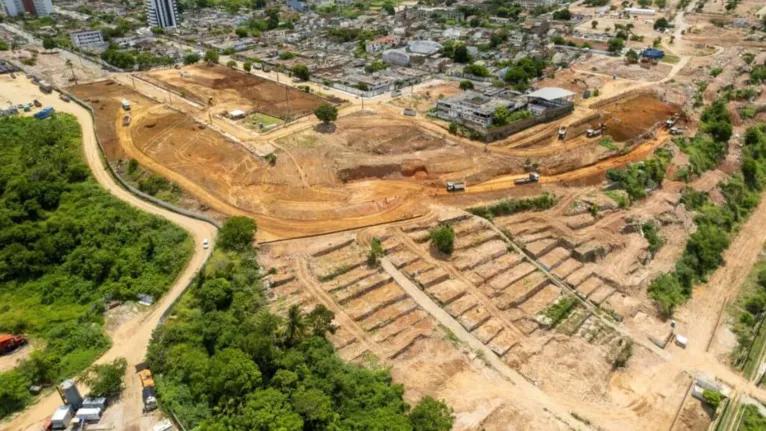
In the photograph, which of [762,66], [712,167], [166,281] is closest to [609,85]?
[712,167]

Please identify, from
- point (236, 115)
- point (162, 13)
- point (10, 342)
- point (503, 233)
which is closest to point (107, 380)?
point (10, 342)

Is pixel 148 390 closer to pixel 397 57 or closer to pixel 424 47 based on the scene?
pixel 397 57

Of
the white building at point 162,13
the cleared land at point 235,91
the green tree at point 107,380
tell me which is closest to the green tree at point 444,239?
the green tree at point 107,380

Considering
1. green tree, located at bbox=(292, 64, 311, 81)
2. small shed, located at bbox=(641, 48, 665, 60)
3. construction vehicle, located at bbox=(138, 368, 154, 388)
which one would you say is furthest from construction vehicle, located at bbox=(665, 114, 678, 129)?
construction vehicle, located at bbox=(138, 368, 154, 388)

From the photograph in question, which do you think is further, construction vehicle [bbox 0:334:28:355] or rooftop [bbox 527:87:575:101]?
rooftop [bbox 527:87:575:101]

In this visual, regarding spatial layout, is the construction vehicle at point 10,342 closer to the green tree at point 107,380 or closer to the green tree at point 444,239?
the green tree at point 107,380

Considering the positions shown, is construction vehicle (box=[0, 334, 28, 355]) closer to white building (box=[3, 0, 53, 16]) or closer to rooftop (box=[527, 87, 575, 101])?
rooftop (box=[527, 87, 575, 101])
